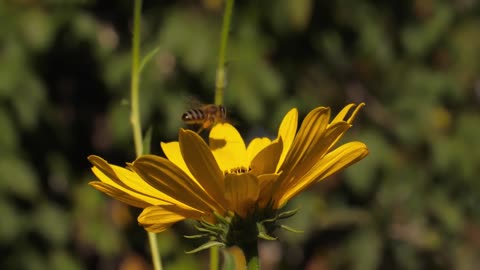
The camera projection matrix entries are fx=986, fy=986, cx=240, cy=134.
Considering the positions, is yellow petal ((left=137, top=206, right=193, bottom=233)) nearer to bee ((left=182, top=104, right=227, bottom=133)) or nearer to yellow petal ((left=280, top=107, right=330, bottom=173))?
yellow petal ((left=280, top=107, right=330, bottom=173))

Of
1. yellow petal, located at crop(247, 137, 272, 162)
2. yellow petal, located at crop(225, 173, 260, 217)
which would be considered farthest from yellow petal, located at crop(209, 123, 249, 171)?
yellow petal, located at crop(225, 173, 260, 217)

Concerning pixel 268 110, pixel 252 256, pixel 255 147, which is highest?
pixel 268 110

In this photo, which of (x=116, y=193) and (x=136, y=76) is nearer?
(x=116, y=193)

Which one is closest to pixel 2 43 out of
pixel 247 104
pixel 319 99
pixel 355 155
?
pixel 247 104

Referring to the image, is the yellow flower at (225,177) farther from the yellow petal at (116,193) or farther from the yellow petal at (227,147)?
the yellow petal at (227,147)

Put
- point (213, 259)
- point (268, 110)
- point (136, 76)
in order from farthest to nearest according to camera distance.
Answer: point (268, 110) → point (136, 76) → point (213, 259)

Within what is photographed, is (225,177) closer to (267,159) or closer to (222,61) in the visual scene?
(267,159)

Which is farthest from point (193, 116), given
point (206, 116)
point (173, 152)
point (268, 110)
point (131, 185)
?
point (268, 110)

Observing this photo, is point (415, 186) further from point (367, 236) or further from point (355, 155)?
point (355, 155)

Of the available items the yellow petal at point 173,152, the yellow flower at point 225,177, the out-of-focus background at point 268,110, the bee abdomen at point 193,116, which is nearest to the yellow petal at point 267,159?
the yellow flower at point 225,177
